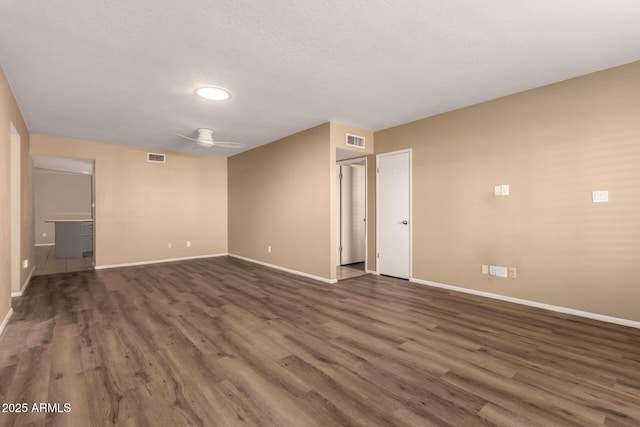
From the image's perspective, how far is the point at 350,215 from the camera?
250 inches

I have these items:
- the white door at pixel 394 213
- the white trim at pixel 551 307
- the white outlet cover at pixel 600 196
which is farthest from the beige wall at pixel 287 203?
the white outlet cover at pixel 600 196

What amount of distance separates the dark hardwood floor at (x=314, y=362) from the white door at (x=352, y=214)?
2439 mm

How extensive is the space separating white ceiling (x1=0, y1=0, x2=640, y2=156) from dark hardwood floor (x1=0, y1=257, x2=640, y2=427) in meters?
2.60

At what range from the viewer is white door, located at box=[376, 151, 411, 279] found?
4785 millimetres

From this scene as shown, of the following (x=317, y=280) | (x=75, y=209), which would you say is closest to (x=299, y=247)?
(x=317, y=280)

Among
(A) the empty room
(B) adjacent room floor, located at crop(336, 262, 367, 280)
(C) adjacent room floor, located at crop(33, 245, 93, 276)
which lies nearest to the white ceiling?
(A) the empty room

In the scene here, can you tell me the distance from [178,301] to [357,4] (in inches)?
150

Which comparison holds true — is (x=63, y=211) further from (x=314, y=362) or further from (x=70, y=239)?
(x=314, y=362)

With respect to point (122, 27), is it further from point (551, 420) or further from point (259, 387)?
point (551, 420)

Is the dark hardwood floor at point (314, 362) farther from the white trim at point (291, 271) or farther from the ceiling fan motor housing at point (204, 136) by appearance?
the ceiling fan motor housing at point (204, 136)

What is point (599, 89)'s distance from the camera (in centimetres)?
304

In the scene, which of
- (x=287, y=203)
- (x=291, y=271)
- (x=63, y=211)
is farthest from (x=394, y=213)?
(x=63, y=211)

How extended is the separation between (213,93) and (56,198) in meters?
10.1

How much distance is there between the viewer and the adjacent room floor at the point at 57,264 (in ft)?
18.7
